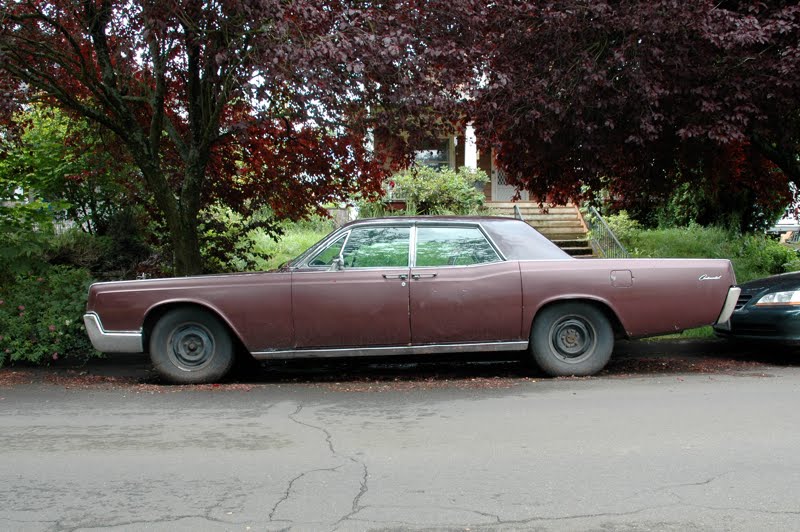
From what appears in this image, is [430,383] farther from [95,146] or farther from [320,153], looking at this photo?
[95,146]

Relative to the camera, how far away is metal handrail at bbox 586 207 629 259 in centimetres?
1566

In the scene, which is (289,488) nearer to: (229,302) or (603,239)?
(229,302)

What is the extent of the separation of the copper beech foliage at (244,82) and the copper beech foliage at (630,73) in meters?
1.13

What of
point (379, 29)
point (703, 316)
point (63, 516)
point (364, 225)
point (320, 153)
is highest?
point (379, 29)

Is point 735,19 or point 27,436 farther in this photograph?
point 735,19

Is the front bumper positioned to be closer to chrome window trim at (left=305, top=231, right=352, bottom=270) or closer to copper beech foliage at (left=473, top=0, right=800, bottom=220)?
copper beech foliage at (left=473, top=0, right=800, bottom=220)

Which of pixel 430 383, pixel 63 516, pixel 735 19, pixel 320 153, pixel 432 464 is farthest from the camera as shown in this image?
pixel 320 153

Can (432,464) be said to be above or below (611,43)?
below

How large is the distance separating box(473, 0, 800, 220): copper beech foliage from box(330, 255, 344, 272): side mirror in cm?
265

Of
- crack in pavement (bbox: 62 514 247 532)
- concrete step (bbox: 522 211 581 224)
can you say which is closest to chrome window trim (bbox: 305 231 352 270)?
crack in pavement (bbox: 62 514 247 532)

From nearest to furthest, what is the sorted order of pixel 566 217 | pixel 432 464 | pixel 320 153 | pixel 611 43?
pixel 432 464 < pixel 611 43 < pixel 320 153 < pixel 566 217

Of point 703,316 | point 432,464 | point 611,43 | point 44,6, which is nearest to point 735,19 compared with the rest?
point 611,43

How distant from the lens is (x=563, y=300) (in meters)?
7.46

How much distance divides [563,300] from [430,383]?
5.22ft
